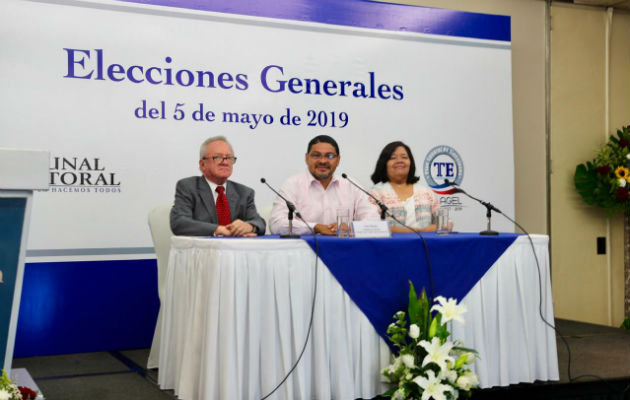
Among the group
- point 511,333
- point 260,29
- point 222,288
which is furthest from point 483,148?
point 222,288

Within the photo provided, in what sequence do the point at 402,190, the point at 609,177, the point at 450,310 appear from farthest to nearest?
the point at 609,177
the point at 402,190
the point at 450,310

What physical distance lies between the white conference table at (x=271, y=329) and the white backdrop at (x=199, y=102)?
4.37 ft

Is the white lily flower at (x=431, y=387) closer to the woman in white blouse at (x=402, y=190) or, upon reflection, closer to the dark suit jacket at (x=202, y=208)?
the dark suit jacket at (x=202, y=208)

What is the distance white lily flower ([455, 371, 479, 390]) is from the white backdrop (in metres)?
2.22

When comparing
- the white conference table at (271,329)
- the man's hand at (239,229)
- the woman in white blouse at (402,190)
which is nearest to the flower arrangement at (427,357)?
the white conference table at (271,329)

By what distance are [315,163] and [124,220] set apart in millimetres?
1386

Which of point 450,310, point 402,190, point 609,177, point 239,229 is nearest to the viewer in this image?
point 450,310

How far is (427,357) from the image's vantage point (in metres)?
2.93

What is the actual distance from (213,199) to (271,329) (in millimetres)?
1201

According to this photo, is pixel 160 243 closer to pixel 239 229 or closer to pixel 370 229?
pixel 239 229

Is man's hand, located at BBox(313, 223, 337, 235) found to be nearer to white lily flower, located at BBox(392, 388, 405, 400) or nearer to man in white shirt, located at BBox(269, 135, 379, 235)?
man in white shirt, located at BBox(269, 135, 379, 235)

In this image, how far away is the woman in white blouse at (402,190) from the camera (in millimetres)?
4262

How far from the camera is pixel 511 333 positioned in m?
3.42

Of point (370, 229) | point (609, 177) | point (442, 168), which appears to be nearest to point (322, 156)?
point (370, 229)
